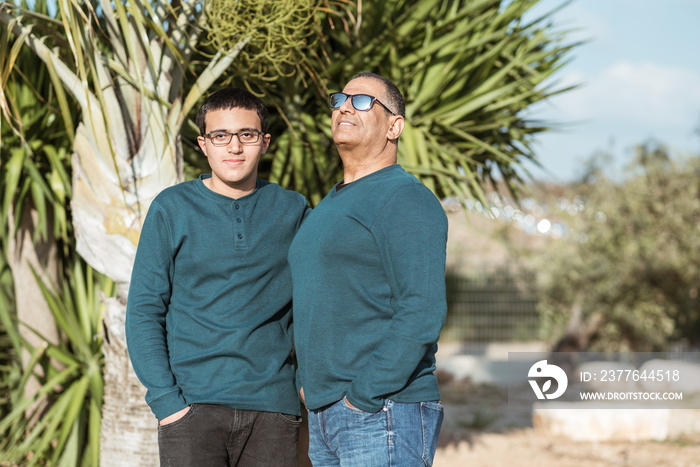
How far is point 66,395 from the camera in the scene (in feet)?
12.7

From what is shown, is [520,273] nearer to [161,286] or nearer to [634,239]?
[634,239]

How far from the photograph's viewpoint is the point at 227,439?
202cm

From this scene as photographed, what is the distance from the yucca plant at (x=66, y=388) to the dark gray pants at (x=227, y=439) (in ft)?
6.11

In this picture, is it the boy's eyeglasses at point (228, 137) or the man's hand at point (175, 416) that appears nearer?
the man's hand at point (175, 416)

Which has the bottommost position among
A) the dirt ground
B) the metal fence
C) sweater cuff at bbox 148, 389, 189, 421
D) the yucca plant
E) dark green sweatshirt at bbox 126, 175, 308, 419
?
the dirt ground

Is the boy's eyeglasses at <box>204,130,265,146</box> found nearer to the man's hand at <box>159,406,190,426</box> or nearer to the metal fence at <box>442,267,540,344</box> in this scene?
the man's hand at <box>159,406,190,426</box>

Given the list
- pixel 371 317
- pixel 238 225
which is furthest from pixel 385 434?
pixel 238 225

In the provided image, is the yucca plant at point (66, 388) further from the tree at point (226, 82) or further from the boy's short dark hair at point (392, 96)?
the boy's short dark hair at point (392, 96)

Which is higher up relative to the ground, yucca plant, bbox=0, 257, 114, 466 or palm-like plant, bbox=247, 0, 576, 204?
palm-like plant, bbox=247, 0, 576, 204

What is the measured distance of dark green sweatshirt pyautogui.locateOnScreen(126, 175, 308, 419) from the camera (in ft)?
6.54

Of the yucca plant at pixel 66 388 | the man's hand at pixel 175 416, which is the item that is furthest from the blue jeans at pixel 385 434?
the yucca plant at pixel 66 388

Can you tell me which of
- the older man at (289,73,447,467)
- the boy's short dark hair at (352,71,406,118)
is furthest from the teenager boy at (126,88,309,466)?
the boy's short dark hair at (352,71,406,118)

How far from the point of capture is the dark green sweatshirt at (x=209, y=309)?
199 centimetres

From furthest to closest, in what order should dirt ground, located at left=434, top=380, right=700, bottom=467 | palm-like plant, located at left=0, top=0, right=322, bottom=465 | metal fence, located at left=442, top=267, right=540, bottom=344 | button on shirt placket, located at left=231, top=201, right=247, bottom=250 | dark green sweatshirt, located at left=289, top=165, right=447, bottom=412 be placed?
metal fence, located at left=442, top=267, right=540, bottom=344, dirt ground, located at left=434, top=380, right=700, bottom=467, palm-like plant, located at left=0, top=0, right=322, bottom=465, button on shirt placket, located at left=231, top=201, right=247, bottom=250, dark green sweatshirt, located at left=289, top=165, right=447, bottom=412
